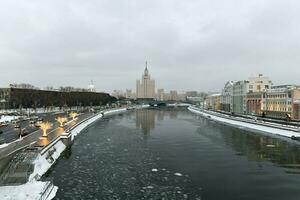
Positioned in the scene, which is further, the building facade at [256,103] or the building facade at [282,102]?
the building facade at [256,103]

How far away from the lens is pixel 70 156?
3631 centimetres

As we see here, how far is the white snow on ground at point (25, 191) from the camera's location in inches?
792

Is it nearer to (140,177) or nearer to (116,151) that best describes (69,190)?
(140,177)

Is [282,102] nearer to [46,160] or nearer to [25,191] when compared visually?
[46,160]

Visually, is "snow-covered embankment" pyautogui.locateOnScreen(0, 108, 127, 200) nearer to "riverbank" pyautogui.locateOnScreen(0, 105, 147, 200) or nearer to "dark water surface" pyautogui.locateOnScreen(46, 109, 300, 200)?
"riverbank" pyautogui.locateOnScreen(0, 105, 147, 200)

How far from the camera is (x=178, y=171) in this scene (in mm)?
29453

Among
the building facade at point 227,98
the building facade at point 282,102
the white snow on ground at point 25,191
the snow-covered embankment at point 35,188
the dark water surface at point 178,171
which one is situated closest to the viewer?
the white snow on ground at point 25,191

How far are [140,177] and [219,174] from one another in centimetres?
732

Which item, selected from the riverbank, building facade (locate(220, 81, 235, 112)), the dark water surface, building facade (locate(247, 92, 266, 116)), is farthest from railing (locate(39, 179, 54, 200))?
building facade (locate(220, 81, 235, 112))

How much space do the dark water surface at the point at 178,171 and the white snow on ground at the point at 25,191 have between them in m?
1.40

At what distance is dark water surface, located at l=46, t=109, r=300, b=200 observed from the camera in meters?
22.9

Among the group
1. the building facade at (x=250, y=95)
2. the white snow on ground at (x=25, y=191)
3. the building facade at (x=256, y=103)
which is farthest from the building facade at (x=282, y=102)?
the white snow on ground at (x=25, y=191)

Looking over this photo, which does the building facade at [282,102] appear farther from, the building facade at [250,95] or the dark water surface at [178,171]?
the dark water surface at [178,171]

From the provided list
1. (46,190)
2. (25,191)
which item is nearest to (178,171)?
(46,190)
